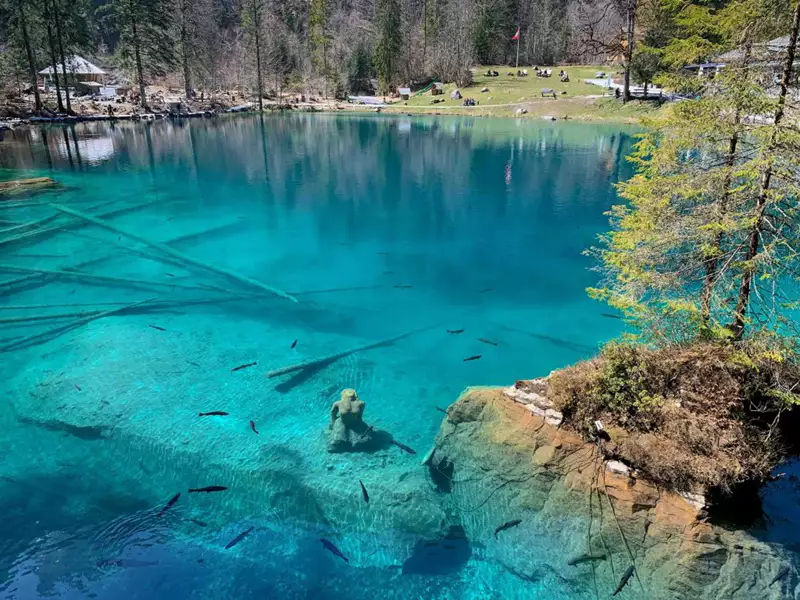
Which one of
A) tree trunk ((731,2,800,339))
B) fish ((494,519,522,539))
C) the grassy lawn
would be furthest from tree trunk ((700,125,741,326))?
the grassy lawn

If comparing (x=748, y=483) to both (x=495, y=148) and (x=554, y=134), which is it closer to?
(x=495, y=148)

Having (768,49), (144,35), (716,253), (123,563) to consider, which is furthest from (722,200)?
(144,35)

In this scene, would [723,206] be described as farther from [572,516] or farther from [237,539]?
[237,539]

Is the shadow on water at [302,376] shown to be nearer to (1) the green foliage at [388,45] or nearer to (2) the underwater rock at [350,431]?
(2) the underwater rock at [350,431]

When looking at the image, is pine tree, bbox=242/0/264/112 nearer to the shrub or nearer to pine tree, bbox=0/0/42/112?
pine tree, bbox=0/0/42/112

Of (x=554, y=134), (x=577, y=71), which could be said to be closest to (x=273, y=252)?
(x=554, y=134)

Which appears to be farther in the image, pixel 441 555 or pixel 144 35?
pixel 144 35
